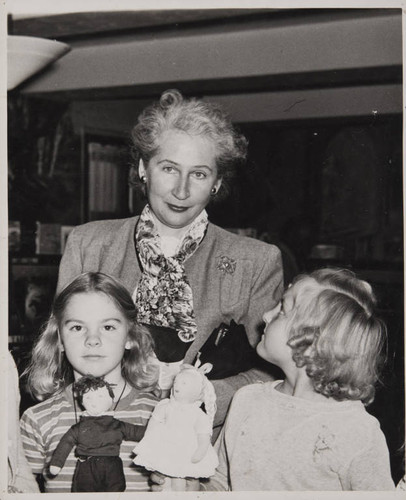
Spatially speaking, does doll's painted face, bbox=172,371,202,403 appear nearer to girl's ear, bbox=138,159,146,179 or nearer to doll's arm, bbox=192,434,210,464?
doll's arm, bbox=192,434,210,464

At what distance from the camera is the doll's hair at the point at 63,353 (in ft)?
5.37

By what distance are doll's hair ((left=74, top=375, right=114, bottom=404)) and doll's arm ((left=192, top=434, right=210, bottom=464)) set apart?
225mm

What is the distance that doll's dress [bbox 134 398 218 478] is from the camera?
4.77ft

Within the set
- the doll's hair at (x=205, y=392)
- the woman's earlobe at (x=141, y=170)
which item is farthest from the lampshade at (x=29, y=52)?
the doll's hair at (x=205, y=392)

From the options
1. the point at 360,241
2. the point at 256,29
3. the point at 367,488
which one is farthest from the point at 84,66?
the point at 367,488

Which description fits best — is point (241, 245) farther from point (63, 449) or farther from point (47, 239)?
point (47, 239)

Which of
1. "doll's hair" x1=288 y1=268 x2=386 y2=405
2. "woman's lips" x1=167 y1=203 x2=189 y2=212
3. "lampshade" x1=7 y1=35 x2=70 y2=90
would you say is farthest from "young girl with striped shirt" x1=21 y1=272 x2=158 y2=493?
"lampshade" x1=7 y1=35 x2=70 y2=90

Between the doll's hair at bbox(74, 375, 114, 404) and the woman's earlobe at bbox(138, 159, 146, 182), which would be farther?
the woman's earlobe at bbox(138, 159, 146, 182)

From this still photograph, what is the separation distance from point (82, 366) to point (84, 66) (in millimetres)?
3667

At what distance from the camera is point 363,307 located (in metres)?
1.58

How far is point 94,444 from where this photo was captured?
1.50m

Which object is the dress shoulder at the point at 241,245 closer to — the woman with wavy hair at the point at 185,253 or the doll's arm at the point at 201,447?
the woman with wavy hair at the point at 185,253

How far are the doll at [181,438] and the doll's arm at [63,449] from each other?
0.15 metres

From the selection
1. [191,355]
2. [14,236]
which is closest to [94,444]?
[191,355]
